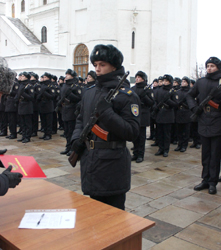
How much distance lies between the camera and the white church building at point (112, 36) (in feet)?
73.5

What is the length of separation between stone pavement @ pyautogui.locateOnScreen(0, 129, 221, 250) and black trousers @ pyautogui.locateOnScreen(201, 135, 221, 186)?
25cm

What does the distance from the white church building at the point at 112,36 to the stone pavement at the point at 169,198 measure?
16.1 meters

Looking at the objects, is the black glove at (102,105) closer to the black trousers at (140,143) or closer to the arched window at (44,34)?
the black trousers at (140,143)

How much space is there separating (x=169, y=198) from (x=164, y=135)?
10.7ft

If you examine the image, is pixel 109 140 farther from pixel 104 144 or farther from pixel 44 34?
pixel 44 34

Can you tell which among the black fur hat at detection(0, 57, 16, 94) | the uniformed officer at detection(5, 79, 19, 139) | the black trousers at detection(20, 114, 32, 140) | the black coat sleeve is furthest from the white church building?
the black coat sleeve

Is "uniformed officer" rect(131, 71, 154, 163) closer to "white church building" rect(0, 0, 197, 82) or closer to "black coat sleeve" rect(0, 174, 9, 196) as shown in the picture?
"black coat sleeve" rect(0, 174, 9, 196)

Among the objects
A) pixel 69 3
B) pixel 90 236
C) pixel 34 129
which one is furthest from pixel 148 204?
pixel 69 3

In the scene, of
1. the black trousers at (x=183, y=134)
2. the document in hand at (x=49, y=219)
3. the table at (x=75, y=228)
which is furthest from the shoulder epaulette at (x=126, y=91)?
the black trousers at (x=183, y=134)

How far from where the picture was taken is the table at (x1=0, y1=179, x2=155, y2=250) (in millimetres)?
1538

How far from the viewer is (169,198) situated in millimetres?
4438

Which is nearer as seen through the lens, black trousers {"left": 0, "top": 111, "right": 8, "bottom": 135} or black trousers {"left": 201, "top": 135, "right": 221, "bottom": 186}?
black trousers {"left": 201, "top": 135, "right": 221, "bottom": 186}

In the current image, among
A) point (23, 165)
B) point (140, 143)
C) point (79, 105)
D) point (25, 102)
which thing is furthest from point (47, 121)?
point (23, 165)

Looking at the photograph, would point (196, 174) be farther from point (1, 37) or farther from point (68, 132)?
point (1, 37)
